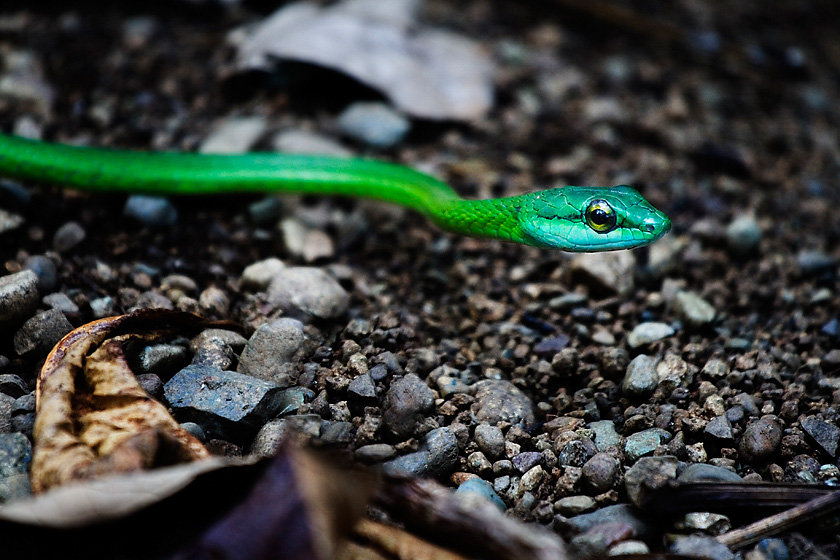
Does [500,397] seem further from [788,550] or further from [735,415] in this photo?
[788,550]

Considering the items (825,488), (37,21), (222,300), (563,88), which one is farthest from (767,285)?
(37,21)

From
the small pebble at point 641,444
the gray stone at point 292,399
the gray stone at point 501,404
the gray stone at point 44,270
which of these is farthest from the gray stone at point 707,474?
the gray stone at point 44,270

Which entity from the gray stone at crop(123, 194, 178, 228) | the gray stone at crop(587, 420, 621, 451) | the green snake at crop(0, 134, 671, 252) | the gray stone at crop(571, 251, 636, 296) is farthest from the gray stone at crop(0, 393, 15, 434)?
the gray stone at crop(571, 251, 636, 296)

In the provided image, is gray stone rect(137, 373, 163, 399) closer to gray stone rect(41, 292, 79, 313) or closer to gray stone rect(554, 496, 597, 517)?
gray stone rect(41, 292, 79, 313)

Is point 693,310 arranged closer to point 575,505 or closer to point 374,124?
point 575,505

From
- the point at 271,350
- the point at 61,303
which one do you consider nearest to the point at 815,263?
the point at 271,350

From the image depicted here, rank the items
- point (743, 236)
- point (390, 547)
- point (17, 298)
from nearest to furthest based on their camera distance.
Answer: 1. point (390, 547)
2. point (17, 298)
3. point (743, 236)
